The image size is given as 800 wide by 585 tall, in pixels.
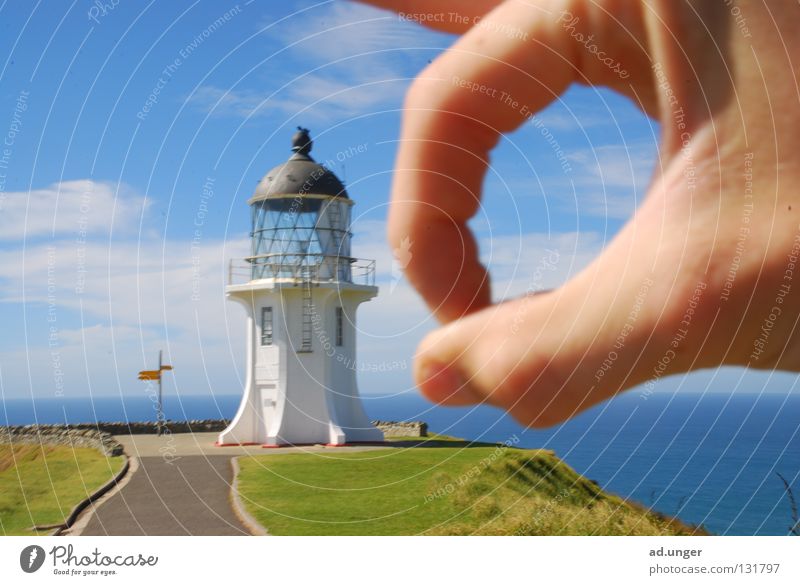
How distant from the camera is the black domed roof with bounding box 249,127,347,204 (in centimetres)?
1802

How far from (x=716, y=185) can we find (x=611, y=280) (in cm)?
30

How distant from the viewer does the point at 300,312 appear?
17.8 m

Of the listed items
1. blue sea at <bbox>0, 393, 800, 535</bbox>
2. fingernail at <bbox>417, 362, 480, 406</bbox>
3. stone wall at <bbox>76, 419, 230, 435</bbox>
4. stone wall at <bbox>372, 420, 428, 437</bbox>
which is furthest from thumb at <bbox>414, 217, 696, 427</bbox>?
stone wall at <bbox>372, 420, 428, 437</bbox>

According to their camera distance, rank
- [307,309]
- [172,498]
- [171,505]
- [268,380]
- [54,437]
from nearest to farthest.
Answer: [171,505] < [172,498] < [54,437] < [307,309] < [268,380]

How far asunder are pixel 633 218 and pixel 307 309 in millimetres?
16570

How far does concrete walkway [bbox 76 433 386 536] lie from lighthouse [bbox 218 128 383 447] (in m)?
1.70

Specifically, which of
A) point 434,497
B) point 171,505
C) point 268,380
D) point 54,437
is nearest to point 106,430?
point 54,437

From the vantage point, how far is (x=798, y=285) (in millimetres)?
1333

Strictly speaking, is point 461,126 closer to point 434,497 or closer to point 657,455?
point 434,497

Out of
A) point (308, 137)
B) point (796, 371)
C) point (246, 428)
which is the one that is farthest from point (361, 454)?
point (796, 371)

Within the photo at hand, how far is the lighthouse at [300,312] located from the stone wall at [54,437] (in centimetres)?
250

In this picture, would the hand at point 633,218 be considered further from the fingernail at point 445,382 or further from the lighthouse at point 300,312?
the lighthouse at point 300,312

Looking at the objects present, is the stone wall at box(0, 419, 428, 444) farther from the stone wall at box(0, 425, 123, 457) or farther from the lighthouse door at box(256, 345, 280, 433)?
the lighthouse door at box(256, 345, 280, 433)
